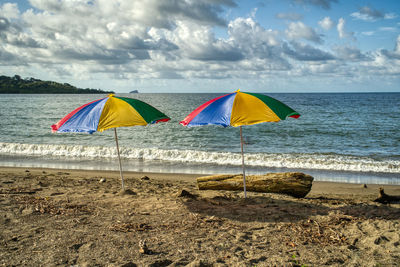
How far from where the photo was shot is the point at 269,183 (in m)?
7.91

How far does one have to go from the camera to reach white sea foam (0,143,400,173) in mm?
13047

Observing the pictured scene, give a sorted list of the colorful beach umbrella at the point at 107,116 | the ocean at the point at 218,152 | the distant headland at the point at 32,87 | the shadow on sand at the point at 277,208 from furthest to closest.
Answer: the distant headland at the point at 32,87
the ocean at the point at 218,152
the shadow on sand at the point at 277,208
the colorful beach umbrella at the point at 107,116

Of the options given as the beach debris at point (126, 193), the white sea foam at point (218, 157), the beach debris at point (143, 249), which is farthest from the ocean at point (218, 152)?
the beach debris at point (143, 249)

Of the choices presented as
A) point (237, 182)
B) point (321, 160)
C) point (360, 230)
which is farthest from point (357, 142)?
point (360, 230)

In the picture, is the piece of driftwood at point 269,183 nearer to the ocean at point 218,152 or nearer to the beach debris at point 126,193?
the beach debris at point 126,193

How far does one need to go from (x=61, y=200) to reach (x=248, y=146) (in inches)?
525

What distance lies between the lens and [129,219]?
5.61 m

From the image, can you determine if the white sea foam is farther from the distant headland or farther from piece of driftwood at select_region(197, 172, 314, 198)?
the distant headland

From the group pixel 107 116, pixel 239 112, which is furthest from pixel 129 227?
pixel 239 112

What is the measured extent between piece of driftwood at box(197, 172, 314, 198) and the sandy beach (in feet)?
0.86

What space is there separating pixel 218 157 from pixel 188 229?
9646 mm

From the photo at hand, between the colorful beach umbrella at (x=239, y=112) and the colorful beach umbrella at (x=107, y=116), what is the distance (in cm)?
102

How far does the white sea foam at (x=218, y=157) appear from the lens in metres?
13.0

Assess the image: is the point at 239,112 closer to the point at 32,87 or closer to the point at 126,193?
the point at 126,193
